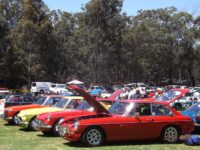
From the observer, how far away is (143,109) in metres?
12.9

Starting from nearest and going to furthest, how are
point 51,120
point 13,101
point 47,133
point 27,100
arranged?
point 51,120 < point 47,133 < point 13,101 < point 27,100

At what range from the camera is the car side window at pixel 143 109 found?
500 inches

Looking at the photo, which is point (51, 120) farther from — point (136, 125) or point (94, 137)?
point (136, 125)

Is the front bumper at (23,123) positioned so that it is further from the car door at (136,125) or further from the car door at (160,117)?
the car door at (160,117)

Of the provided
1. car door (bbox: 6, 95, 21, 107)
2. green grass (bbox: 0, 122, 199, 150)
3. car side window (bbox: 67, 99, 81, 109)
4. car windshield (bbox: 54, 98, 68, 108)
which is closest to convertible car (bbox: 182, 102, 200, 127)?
green grass (bbox: 0, 122, 199, 150)

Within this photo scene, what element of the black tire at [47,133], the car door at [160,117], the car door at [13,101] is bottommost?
the black tire at [47,133]

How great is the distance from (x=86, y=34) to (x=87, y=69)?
598 centimetres

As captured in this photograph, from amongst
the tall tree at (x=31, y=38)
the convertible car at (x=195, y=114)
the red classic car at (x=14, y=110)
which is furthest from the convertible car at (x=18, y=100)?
the tall tree at (x=31, y=38)

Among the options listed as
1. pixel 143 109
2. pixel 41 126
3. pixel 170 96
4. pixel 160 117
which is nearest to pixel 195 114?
pixel 160 117

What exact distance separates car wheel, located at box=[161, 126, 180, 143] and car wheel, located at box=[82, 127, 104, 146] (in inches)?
81.5

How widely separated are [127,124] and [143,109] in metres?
0.89

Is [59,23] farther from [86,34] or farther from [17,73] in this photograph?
[17,73]

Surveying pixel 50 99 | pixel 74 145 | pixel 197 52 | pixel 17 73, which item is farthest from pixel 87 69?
pixel 74 145

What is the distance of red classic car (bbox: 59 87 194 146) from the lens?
11.9m
